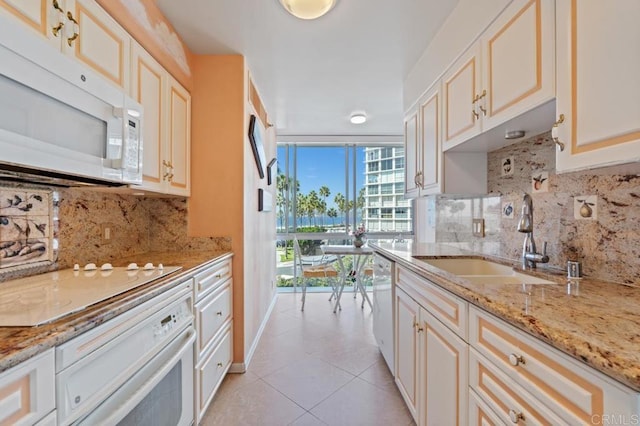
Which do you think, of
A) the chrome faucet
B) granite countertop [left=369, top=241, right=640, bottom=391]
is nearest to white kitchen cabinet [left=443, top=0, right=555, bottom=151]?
the chrome faucet

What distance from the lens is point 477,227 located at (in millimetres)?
2188

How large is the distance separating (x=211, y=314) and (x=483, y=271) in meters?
1.74

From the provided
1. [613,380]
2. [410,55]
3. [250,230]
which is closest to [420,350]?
[613,380]

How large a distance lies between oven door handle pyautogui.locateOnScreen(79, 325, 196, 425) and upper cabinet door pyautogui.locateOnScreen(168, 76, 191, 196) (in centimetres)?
110

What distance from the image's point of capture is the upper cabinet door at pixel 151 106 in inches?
65.1

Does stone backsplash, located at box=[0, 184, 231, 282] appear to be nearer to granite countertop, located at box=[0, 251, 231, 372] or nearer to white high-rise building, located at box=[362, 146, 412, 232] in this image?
granite countertop, located at box=[0, 251, 231, 372]

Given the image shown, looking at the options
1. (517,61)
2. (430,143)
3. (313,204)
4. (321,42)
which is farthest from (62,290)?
(313,204)

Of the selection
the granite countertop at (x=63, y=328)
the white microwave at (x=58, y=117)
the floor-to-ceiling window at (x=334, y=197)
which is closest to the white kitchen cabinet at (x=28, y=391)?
the granite countertop at (x=63, y=328)

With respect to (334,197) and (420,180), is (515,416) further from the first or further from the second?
(334,197)

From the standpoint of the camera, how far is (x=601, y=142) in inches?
34.9

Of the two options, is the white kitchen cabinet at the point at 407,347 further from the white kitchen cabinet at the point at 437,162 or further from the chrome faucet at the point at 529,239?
the white kitchen cabinet at the point at 437,162

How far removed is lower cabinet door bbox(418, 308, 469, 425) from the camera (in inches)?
44.2

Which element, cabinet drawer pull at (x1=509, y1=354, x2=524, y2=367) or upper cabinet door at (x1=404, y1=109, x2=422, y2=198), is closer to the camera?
cabinet drawer pull at (x1=509, y1=354, x2=524, y2=367)

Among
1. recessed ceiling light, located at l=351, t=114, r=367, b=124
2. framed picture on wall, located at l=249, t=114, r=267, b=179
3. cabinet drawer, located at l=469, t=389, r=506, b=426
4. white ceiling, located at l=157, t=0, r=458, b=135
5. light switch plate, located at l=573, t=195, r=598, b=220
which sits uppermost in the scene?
white ceiling, located at l=157, t=0, r=458, b=135
